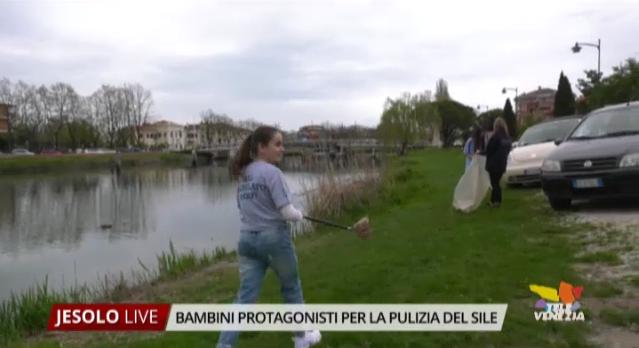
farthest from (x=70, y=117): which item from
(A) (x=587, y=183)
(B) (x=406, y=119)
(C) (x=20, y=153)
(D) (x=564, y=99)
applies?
(A) (x=587, y=183)

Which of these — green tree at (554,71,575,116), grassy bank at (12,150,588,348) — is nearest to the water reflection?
grassy bank at (12,150,588,348)

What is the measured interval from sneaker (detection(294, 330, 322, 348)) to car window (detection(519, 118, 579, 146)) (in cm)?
1100

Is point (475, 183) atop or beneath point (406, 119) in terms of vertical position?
beneath

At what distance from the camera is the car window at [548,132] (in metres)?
13.8

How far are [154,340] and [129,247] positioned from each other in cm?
1369

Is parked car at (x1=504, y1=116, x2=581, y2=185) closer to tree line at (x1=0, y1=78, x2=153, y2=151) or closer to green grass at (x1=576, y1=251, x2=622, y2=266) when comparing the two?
green grass at (x1=576, y1=251, x2=622, y2=266)

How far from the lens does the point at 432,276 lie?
5.80m

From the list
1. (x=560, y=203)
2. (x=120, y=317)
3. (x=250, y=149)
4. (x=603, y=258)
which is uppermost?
(x=250, y=149)

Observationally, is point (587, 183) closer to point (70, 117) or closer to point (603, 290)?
point (603, 290)

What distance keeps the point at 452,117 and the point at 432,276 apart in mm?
89313

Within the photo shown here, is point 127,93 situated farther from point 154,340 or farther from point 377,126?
point 154,340

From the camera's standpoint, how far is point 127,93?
102875mm

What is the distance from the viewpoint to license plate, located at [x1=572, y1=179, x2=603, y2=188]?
8.23 m

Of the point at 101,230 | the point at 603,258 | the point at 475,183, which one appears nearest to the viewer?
the point at 603,258
